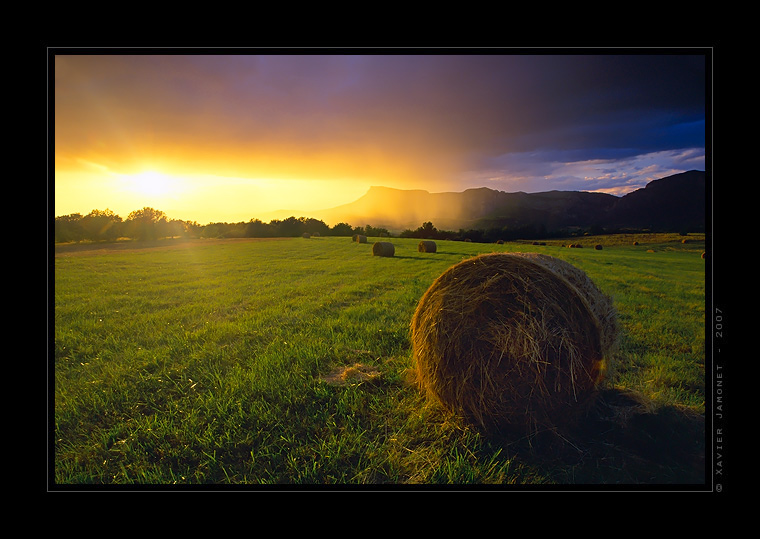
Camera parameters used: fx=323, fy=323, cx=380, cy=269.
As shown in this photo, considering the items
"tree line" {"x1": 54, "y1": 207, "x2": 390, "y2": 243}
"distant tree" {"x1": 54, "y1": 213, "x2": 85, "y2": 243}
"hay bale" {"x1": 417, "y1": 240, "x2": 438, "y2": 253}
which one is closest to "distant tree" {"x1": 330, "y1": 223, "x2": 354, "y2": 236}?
"tree line" {"x1": 54, "y1": 207, "x2": 390, "y2": 243}

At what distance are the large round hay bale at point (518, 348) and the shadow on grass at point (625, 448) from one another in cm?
19

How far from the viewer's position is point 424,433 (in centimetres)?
300

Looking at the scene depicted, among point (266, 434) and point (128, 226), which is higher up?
point (128, 226)

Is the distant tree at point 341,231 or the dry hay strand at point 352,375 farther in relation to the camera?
the distant tree at point 341,231

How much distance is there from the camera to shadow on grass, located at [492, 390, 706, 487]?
8.61 feet

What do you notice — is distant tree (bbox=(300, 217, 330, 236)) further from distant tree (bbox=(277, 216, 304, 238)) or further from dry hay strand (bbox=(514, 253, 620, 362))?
dry hay strand (bbox=(514, 253, 620, 362))

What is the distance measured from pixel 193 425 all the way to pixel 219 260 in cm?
1481

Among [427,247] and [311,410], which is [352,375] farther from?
[427,247]

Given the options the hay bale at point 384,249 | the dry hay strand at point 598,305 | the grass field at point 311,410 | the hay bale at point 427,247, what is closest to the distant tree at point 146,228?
the grass field at point 311,410

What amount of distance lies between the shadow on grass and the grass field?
1 cm

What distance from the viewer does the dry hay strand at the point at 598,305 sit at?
10.2 feet

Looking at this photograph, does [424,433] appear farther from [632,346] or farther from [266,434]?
[632,346]

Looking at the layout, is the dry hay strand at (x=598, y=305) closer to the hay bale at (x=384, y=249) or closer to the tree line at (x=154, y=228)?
the tree line at (x=154, y=228)
